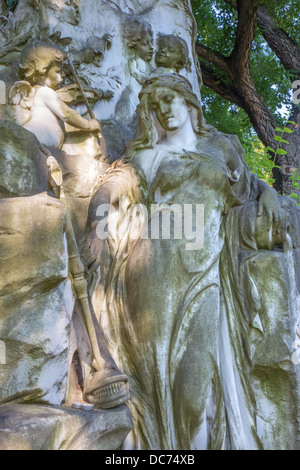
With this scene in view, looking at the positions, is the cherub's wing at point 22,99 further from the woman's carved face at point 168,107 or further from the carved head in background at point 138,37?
the carved head in background at point 138,37

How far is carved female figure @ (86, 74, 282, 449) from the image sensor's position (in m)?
3.07

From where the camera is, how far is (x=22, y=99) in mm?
3789

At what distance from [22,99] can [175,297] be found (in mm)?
1759

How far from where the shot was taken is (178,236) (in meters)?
3.38

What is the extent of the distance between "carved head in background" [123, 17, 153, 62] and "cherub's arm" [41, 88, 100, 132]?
1.15m

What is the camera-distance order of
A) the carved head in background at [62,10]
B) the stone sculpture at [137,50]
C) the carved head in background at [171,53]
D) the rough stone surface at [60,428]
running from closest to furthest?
the rough stone surface at [60,428]
the carved head in background at [62,10]
the stone sculpture at [137,50]
the carved head in background at [171,53]

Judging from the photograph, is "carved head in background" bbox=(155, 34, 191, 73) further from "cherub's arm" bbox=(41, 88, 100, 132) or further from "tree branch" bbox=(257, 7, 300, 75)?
"tree branch" bbox=(257, 7, 300, 75)

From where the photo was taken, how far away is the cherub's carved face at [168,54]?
4805mm

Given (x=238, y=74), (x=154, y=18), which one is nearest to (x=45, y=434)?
(x=154, y=18)

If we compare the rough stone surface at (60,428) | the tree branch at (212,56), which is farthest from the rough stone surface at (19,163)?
the tree branch at (212,56)

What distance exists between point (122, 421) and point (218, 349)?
0.79 m

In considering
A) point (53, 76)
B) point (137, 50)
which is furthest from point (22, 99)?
point (137, 50)

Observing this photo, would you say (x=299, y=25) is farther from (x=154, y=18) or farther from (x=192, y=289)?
(x=192, y=289)


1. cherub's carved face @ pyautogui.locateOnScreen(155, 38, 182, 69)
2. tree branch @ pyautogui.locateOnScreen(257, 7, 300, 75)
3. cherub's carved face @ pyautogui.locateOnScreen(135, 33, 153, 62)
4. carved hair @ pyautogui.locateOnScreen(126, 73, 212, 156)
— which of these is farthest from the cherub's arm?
tree branch @ pyautogui.locateOnScreen(257, 7, 300, 75)
